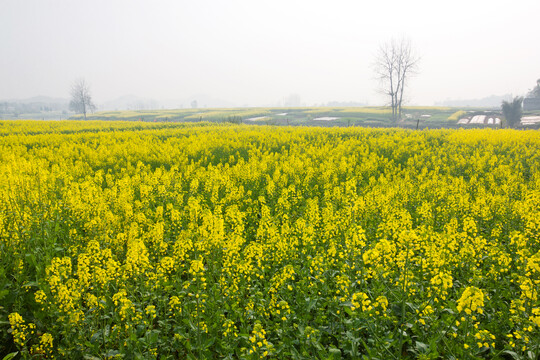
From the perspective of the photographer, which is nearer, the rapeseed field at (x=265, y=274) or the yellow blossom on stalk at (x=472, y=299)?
the yellow blossom on stalk at (x=472, y=299)

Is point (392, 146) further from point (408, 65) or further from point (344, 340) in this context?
point (408, 65)

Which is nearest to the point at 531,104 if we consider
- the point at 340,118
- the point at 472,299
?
the point at 340,118

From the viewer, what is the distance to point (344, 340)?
406cm

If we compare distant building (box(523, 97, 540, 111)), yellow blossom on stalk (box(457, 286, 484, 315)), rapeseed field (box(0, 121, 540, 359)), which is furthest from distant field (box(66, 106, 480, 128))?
yellow blossom on stalk (box(457, 286, 484, 315))

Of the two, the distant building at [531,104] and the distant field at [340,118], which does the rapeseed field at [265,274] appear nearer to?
the distant field at [340,118]

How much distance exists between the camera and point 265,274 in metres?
5.75

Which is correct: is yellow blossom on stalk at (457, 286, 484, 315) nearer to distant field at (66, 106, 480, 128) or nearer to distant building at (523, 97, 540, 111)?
distant field at (66, 106, 480, 128)

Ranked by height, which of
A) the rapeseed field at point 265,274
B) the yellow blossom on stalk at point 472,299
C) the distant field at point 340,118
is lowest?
the rapeseed field at point 265,274

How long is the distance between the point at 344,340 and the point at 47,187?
10.2 meters

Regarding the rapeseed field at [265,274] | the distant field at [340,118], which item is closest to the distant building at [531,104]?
the distant field at [340,118]

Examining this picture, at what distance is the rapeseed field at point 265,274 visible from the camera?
12.8 ft

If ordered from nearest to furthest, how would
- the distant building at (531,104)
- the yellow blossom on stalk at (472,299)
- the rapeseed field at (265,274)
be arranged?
1. the yellow blossom on stalk at (472,299)
2. the rapeseed field at (265,274)
3. the distant building at (531,104)

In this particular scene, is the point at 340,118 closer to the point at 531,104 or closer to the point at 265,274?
the point at 531,104

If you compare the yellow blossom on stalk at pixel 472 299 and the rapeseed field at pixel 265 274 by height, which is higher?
the yellow blossom on stalk at pixel 472 299
